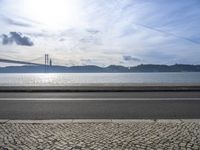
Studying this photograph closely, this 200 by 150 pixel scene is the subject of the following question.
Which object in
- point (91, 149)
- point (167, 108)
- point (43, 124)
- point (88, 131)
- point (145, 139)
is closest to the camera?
point (91, 149)

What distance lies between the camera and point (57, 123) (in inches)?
318

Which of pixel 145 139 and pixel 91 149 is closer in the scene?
pixel 91 149

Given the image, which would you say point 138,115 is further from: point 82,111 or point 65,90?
point 65,90

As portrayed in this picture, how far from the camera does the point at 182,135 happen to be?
6.58 meters

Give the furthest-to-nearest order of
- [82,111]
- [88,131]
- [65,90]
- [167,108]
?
[65,90] → [167,108] → [82,111] → [88,131]

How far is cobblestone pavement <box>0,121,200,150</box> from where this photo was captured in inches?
229

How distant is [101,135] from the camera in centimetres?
668

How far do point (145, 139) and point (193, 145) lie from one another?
0.91 meters

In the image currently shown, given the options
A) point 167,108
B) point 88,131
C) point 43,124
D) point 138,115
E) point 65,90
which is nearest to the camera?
point 88,131

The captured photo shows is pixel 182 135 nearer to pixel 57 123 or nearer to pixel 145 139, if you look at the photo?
pixel 145 139

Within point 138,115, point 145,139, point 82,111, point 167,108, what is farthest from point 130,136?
point 167,108

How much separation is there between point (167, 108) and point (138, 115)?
75.1 inches

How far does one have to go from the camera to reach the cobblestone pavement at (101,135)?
583 centimetres

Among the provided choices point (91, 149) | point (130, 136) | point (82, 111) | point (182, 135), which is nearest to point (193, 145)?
point (182, 135)
